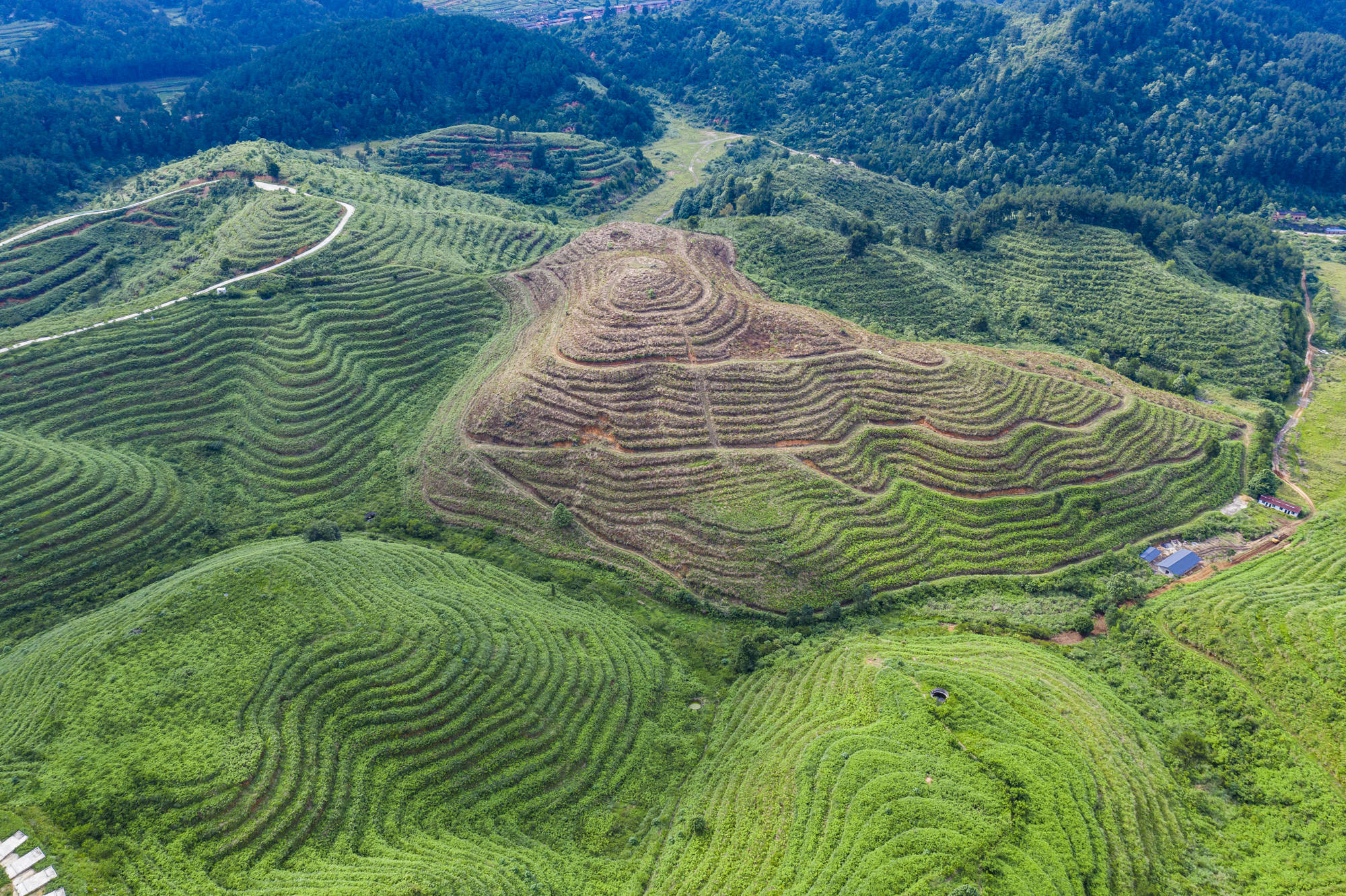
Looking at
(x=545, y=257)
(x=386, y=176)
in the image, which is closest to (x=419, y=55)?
(x=386, y=176)

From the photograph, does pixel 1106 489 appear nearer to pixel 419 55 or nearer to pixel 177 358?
pixel 177 358

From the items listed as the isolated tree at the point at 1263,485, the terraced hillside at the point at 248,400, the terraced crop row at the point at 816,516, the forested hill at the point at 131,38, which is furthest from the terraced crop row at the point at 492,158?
the isolated tree at the point at 1263,485

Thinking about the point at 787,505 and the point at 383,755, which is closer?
the point at 383,755

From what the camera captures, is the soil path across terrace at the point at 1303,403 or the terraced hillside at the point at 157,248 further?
the terraced hillside at the point at 157,248

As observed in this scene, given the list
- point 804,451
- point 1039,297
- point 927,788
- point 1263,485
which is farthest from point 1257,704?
point 1039,297

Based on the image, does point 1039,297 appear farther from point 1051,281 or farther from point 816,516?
point 816,516

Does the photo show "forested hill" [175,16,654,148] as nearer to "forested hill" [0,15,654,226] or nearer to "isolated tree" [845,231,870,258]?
"forested hill" [0,15,654,226]

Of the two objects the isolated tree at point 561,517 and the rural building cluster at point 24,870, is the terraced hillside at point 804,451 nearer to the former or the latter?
the isolated tree at point 561,517
